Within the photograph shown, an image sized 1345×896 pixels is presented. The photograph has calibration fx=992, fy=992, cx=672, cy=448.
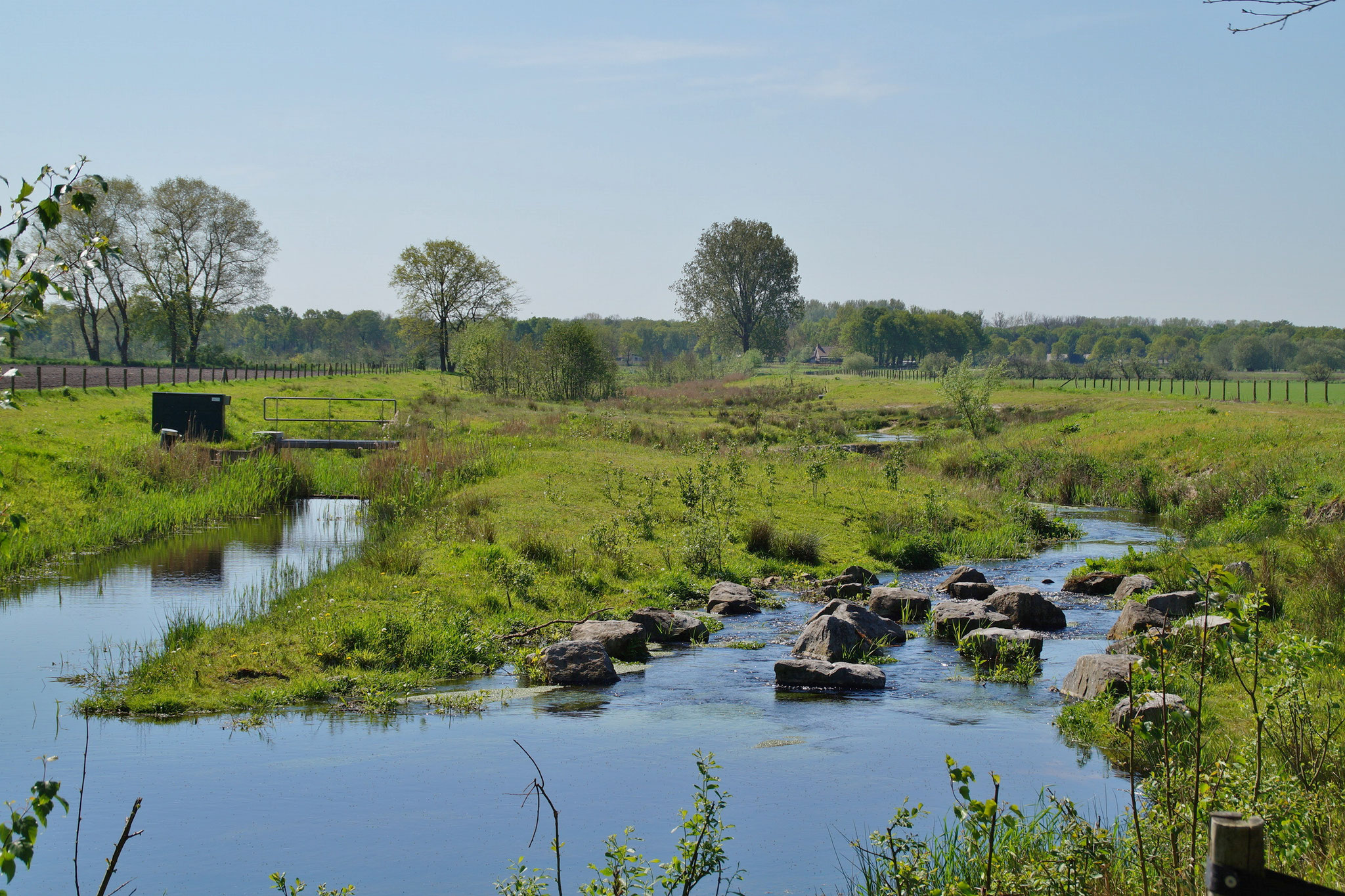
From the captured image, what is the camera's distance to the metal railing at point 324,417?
41406mm

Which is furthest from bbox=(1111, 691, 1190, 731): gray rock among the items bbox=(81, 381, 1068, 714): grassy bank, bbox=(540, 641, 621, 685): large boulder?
bbox=(81, 381, 1068, 714): grassy bank

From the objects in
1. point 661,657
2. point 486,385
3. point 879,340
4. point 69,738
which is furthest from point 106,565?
point 879,340

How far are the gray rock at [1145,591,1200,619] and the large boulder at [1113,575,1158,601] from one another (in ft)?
8.50

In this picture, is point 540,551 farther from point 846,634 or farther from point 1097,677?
point 1097,677

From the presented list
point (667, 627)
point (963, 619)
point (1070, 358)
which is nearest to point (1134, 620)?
point (963, 619)

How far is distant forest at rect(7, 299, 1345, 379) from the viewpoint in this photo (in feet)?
349

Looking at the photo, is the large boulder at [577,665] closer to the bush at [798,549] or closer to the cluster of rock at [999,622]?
the cluster of rock at [999,622]

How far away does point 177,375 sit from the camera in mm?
66062

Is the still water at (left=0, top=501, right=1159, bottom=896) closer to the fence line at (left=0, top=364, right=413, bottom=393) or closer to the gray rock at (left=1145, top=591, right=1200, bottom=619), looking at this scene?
the gray rock at (left=1145, top=591, right=1200, bottom=619)

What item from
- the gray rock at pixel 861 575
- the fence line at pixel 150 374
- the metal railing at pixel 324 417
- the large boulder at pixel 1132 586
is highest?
the fence line at pixel 150 374

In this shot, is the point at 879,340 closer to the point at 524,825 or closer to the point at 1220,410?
the point at 1220,410

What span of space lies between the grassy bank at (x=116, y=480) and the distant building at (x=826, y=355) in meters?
131

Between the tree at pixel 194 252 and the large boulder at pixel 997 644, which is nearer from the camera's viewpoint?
the large boulder at pixel 997 644

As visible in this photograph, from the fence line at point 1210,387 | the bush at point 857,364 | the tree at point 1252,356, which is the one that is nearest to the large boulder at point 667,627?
the fence line at point 1210,387
